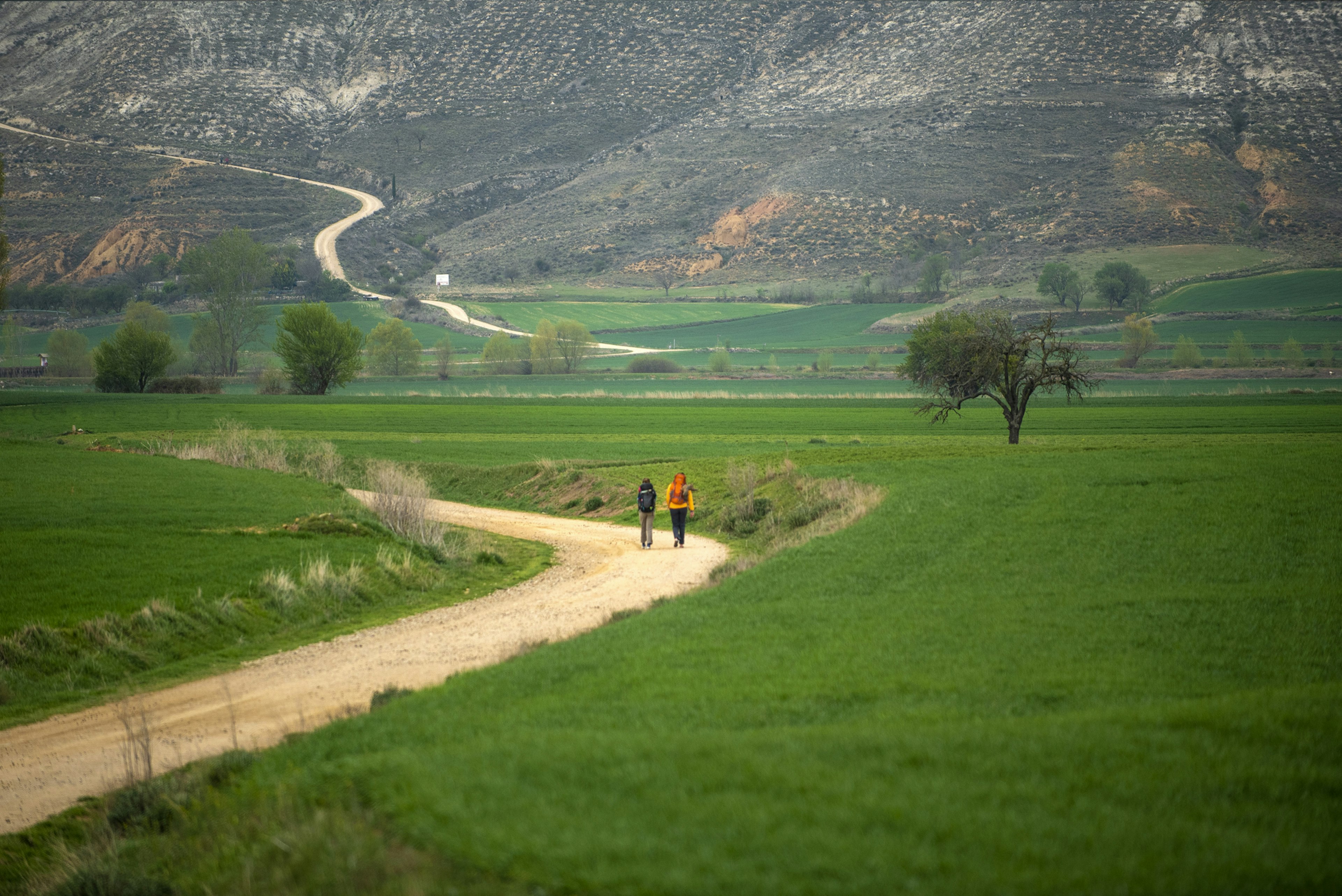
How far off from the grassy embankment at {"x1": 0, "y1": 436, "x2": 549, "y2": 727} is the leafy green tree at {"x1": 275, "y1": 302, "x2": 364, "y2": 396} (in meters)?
50.9

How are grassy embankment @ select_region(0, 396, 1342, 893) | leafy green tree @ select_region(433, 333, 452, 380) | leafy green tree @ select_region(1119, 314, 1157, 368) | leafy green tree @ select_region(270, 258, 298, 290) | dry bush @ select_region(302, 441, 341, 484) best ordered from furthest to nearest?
leafy green tree @ select_region(270, 258, 298, 290)
leafy green tree @ select_region(433, 333, 452, 380)
leafy green tree @ select_region(1119, 314, 1157, 368)
dry bush @ select_region(302, 441, 341, 484)
grassy embankment @ select_region(0, 396, 1342, 893)

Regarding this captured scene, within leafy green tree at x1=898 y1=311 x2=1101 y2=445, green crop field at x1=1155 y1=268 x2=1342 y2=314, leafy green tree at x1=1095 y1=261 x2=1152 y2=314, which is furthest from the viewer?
leafy green tree at x1=1095 y1=261 x2=1152 y2=314

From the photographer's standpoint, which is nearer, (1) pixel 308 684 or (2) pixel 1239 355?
(1) pixel 308 684

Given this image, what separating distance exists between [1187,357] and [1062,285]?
1181 inches

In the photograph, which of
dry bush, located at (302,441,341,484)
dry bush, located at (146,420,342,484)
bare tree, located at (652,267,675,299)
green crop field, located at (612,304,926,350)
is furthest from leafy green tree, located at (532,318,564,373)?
dry bush, located at (302,441,341,484)

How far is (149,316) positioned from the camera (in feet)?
361

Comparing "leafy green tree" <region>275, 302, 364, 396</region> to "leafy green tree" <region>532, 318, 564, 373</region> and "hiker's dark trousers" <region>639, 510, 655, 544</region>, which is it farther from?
"hiker's dark trousers" <region>639, 510, 655, 544</region>

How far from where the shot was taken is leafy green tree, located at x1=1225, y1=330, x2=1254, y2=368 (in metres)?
92.2

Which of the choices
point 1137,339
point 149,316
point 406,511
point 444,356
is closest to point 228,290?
point 149,316

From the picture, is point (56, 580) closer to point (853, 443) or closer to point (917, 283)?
point (853, 443)

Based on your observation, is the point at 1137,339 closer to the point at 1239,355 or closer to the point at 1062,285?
the point at 1239,355

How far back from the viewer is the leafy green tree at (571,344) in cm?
10594

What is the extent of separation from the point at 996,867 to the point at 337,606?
56.1 feet

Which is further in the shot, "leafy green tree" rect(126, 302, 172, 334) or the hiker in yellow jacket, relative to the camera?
"leafy green tree" rect(126, 302, 172, 334)
